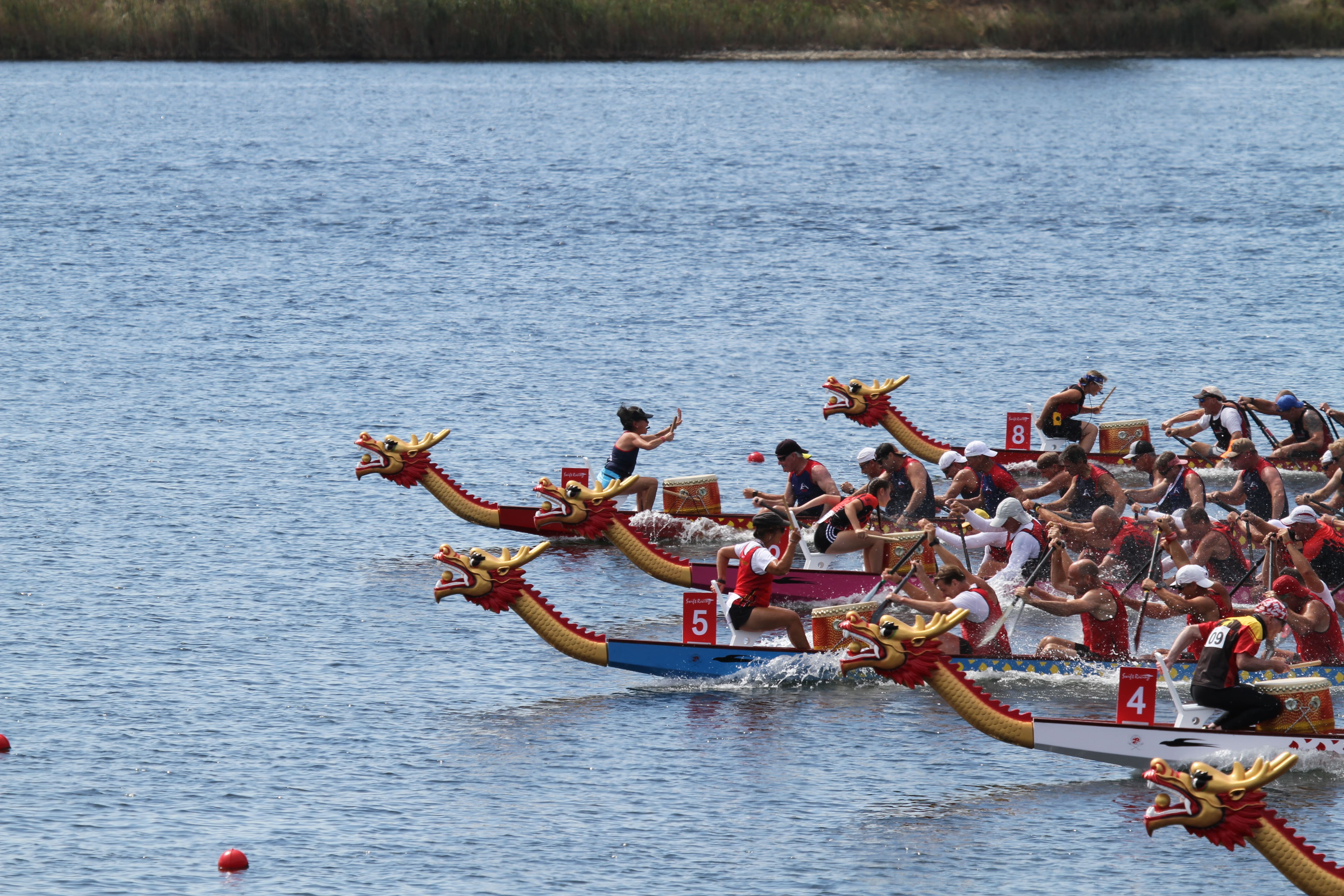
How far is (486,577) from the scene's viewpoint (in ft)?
56.5

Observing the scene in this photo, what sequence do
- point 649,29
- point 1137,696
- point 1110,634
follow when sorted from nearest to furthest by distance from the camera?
point 1137,696 → point 1110,634 → point 649,29

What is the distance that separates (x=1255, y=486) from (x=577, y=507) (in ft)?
27.9

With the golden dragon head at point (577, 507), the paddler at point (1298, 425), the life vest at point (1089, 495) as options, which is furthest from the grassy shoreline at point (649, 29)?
the golden dragon head at point (577, 507)

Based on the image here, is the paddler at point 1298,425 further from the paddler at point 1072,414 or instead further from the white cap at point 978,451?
the white cap at point 978,451

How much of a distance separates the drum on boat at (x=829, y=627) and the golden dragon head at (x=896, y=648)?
9.41ft

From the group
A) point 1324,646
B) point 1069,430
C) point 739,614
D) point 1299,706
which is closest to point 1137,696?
point 1299,706

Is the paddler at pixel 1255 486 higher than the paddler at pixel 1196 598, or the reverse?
the paddler at pixel 1255 486

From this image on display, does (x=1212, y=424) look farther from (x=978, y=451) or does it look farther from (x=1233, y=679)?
(x=1233, y=679)

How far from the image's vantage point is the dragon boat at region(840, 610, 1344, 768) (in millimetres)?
14445

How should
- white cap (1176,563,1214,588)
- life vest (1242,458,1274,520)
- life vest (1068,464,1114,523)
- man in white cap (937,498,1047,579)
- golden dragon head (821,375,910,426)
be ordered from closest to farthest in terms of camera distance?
white cap (1176,563,1214,588)
man in white cap (937,498,1047,579)
life vest (1242,458,1274,520)
life vest (1068,464,1114,523)
golden dragon head (821,375,910,426)

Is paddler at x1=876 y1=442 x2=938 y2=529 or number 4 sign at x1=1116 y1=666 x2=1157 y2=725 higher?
paddler at x1=876 y1=442 x2=938 y2=529

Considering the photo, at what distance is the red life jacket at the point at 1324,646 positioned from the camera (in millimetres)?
16828

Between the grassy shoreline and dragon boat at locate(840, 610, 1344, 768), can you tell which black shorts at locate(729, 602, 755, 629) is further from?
the grassy shoreline

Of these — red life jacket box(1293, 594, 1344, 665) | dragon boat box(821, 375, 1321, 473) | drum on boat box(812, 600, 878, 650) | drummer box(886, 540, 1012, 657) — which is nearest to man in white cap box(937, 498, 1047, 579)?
drummer box(886, 540, 1012, 657)
